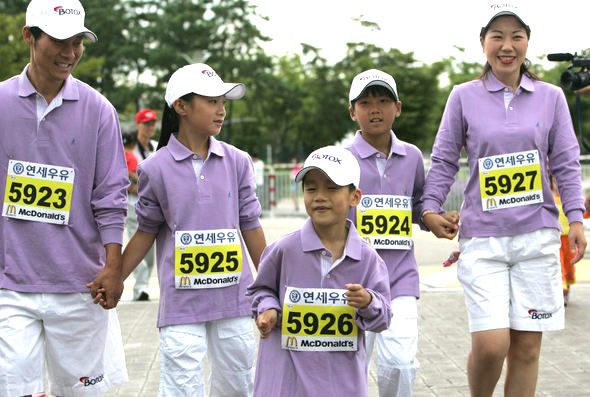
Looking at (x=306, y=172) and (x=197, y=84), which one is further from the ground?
(x=197, y=84)

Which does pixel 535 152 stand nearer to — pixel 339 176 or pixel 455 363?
pixel 339 176

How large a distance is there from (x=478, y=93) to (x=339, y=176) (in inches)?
54.6

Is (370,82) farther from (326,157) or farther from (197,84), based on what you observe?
(326,157)

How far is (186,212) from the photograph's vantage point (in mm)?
4332

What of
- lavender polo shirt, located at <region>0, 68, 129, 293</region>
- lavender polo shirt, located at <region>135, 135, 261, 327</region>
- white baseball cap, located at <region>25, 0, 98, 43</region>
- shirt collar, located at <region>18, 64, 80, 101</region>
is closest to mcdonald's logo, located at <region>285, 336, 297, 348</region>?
lavender polo shirt, located at <region>135, 135, 261, 327</region>

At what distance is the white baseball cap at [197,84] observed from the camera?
4.42m

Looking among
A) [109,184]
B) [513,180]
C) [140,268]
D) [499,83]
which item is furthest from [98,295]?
[140,268]

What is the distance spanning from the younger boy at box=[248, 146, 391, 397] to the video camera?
5.92 feet

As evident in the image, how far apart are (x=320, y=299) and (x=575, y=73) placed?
87.1 inches

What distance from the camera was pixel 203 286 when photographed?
4.29 m

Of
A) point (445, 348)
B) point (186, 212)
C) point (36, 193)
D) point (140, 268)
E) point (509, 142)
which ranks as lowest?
point (445, 348)

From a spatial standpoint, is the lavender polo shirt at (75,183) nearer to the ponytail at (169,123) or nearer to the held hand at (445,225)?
the ponytail at (169,123)

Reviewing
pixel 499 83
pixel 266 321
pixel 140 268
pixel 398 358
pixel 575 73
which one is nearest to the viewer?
pixel 266 321

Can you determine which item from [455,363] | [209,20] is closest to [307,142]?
[209,20]
